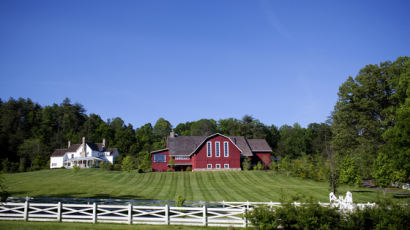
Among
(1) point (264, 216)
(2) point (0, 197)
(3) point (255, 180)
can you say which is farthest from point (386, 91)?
(2) point (0, 197)

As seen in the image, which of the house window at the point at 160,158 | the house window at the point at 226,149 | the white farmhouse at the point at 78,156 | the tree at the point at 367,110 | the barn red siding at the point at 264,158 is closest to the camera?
the tree at the point at 367,110

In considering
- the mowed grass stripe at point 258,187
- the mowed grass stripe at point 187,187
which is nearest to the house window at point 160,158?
the mowed grass stripe at point 187,187

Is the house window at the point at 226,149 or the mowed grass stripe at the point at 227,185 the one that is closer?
the mowed grass stripe at the point at 227,185

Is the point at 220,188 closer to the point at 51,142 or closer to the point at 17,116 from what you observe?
the point at 51,142

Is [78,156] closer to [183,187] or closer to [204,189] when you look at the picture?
[183,187]

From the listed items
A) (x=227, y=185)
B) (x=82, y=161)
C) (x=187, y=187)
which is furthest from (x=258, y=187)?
(x=82, y=161)

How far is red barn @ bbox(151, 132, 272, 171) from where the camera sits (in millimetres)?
50875

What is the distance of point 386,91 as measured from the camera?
43031 mm

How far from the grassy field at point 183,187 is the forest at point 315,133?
2679mm

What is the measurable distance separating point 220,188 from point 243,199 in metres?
8.13

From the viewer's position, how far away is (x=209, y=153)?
51.0 meters

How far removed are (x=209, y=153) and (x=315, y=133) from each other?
4754 centimetres

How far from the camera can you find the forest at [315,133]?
101 ft

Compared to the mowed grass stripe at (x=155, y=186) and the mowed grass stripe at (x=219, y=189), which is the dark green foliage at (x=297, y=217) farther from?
the mowed grass stripe at (x=155, y=186)
